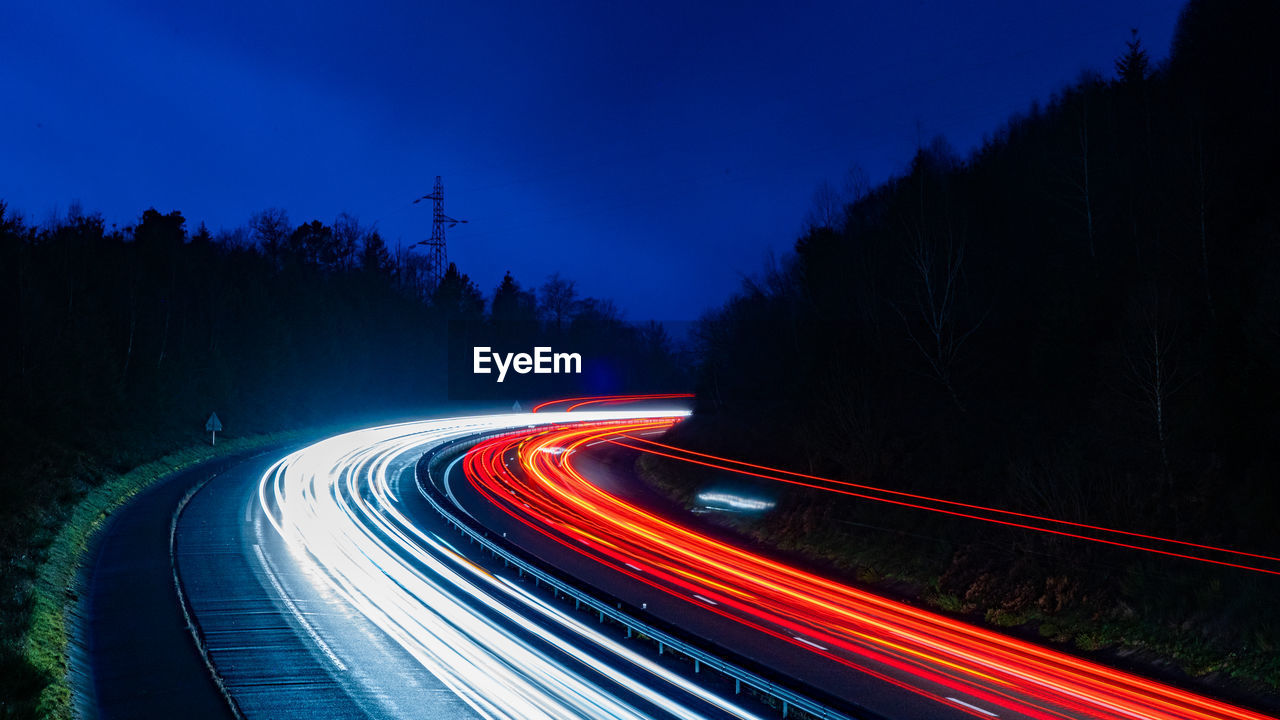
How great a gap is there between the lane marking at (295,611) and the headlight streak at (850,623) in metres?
7.83

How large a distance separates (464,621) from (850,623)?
25.2ft

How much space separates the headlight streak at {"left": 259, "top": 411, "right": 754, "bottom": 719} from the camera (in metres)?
11.3

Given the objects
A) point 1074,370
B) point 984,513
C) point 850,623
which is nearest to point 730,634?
point 850,623

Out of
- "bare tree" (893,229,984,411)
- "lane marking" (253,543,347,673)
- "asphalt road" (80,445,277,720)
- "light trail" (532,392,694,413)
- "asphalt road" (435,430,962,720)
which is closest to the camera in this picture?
"asphalt road" (80,445,277,720)

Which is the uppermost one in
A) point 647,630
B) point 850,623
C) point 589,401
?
point 589,401

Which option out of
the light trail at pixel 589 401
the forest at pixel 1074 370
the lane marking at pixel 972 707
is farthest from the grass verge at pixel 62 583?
the light trail at pixel 589 401

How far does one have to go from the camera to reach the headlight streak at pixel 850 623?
12.0m

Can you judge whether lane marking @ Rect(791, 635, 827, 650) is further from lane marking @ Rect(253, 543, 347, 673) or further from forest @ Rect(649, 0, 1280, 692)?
lane marking @ Rect(253, 543, 347, 673)

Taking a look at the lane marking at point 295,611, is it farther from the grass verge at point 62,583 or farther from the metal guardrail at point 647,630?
the metal guardrail at point 647,630

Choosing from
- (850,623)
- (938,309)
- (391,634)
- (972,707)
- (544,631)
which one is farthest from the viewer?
(938,309)

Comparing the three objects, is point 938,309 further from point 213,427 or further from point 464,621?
point 213,427

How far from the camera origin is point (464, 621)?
1500cm

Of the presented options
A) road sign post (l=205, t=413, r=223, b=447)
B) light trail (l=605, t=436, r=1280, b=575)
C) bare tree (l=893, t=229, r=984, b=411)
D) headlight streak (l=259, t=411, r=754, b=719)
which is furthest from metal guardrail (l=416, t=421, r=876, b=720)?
road sign post (l=205, t=413, r=223, b=447)

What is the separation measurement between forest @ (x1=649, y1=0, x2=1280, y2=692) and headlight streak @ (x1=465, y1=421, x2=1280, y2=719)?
4.52 feet
